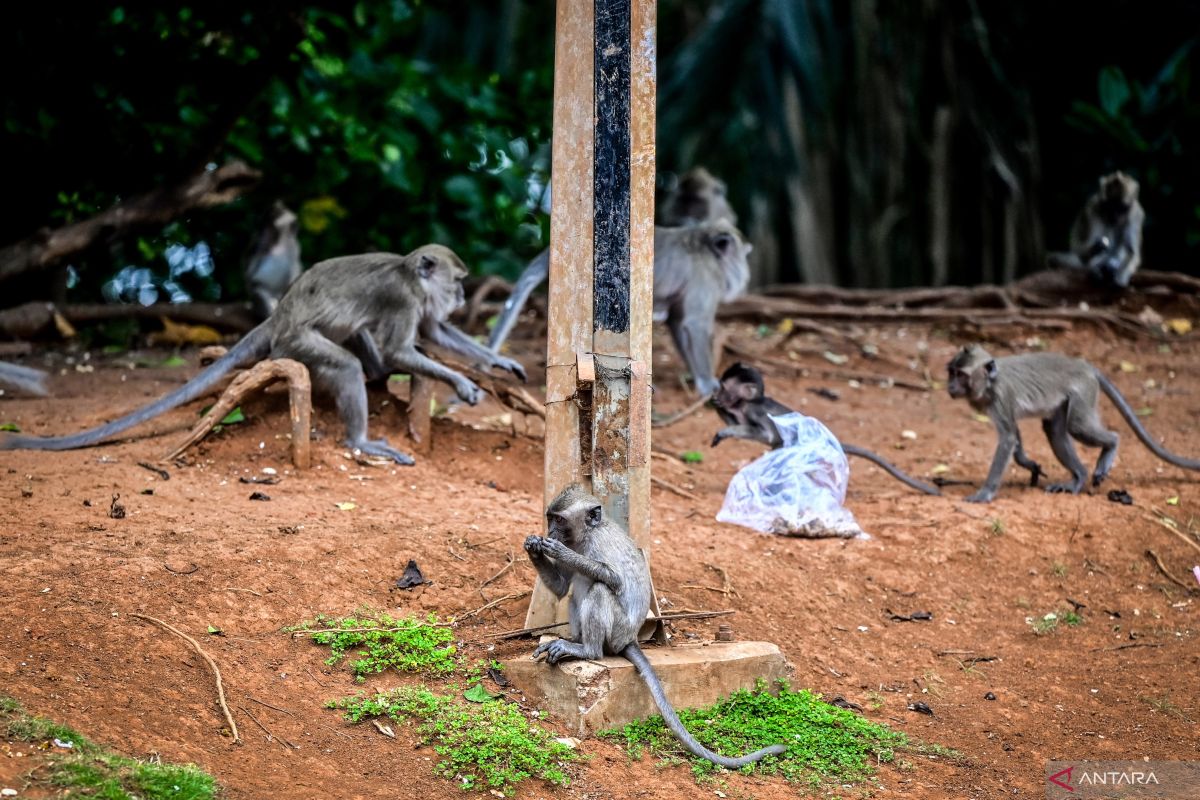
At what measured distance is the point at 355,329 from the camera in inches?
300

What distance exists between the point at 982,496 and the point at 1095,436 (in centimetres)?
97

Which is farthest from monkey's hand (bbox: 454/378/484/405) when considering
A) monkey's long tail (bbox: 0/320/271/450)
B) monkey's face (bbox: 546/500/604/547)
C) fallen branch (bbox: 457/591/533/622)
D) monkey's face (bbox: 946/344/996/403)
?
monkey's face (bbox: 946/344/996/403)

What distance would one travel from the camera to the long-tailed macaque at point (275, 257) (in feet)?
38.5

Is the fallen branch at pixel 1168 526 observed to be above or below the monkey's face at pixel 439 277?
below

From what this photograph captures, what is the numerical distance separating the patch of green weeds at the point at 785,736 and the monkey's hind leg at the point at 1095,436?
3806 mm

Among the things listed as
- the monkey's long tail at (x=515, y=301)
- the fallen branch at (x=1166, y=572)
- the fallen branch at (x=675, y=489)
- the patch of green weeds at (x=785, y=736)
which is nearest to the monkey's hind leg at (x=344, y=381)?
the fallen branch at (x=675, y=489)

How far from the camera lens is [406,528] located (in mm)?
6160

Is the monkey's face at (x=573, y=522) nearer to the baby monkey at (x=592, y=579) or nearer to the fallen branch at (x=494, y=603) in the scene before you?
the baby monkey at (x=592, y=579)

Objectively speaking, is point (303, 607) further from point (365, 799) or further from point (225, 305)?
point (225, 305)

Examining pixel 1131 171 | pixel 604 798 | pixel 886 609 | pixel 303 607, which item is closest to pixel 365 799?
pixel 604 798

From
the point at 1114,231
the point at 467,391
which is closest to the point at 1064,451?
the point at 467,391

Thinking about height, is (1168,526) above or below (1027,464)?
below

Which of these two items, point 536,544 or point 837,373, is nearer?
point 536,544

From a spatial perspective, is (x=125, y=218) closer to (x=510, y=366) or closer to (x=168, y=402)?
(x=168, y=402)
